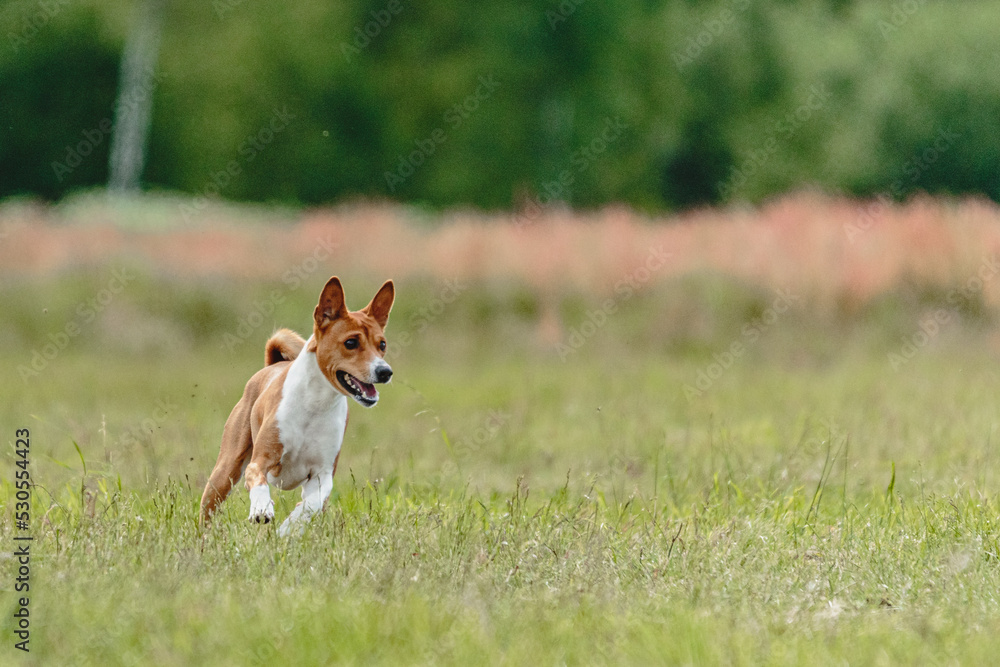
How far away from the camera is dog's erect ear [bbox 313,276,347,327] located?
16.3ft

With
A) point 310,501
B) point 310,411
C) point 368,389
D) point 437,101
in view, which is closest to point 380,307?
point 368,389

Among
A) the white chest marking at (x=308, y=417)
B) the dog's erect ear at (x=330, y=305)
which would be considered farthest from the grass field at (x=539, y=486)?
the dog's erect ear at (x=330, y=305)

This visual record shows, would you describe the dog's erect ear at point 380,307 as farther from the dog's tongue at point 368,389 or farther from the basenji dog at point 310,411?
the dog's tongue at point 368,389

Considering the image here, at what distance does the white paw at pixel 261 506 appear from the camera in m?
4.81

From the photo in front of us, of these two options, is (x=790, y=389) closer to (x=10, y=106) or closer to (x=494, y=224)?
(x=494, y=224)

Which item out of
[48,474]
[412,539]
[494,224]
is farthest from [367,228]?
[412,539]

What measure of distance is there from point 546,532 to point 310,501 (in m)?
1.04

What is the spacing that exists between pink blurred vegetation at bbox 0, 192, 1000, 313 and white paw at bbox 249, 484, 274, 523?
30.3 feet

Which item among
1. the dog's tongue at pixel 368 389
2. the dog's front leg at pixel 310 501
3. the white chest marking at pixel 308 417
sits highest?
the dog's tongue at pixel 368 389

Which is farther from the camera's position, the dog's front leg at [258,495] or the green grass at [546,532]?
the dog's front leg at [258,495]

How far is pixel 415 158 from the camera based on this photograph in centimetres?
2859

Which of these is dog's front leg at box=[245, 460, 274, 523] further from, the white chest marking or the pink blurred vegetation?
the pink blurred vegetation

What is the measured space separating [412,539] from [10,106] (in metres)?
29.5

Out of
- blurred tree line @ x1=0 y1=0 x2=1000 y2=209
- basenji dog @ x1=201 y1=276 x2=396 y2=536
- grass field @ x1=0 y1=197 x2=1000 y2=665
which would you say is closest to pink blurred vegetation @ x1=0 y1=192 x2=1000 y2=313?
grass field @ x1=0 y1=197 x2=1000 y2=665
